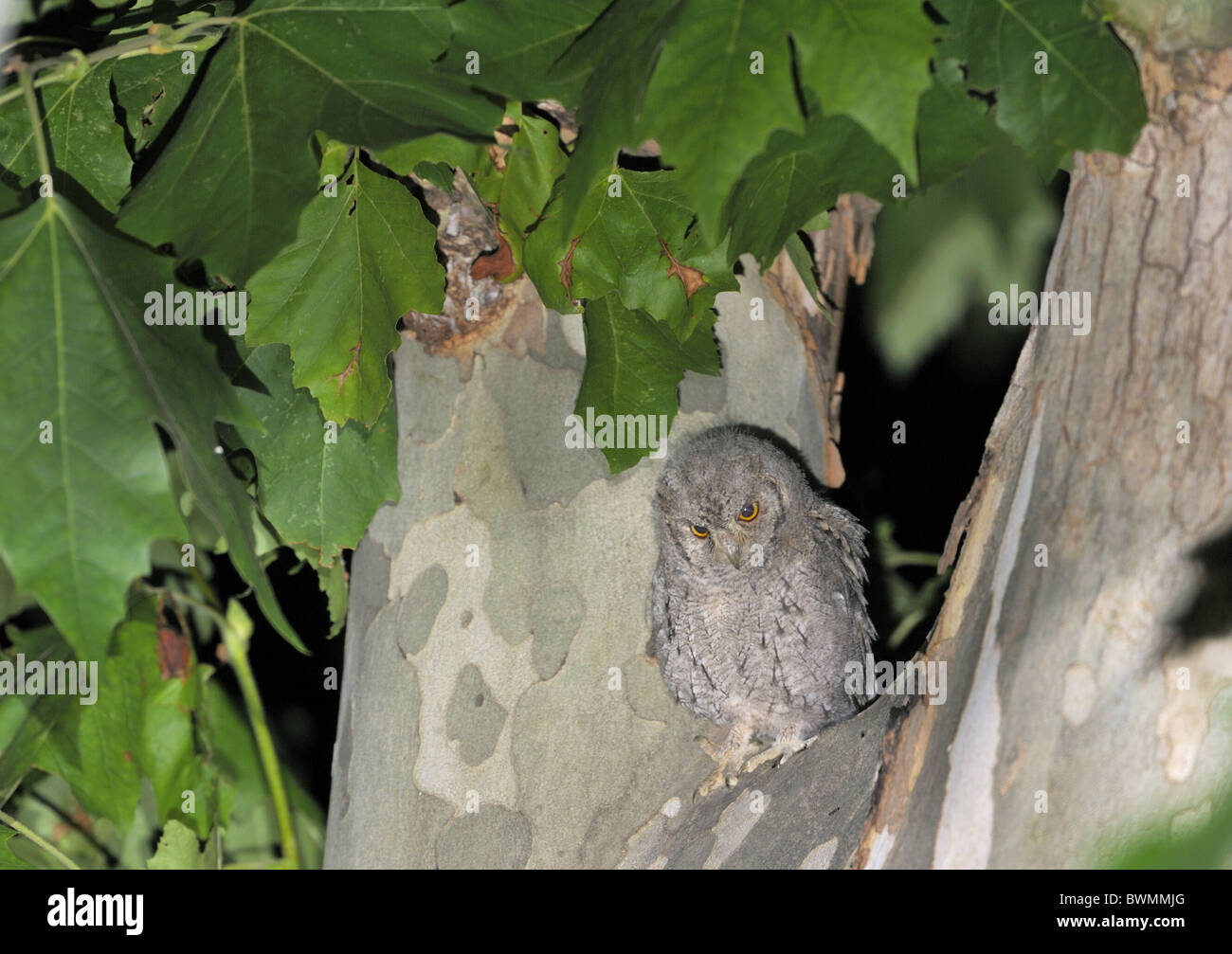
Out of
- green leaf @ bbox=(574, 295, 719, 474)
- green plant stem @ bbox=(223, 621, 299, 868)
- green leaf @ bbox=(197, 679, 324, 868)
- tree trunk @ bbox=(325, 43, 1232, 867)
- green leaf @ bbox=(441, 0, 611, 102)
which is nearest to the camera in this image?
tree trunk @ bbox=(325, 43, 1232, 867)

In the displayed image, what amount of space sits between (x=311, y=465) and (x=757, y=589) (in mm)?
1342

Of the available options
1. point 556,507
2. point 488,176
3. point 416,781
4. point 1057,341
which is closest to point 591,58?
point 488,176

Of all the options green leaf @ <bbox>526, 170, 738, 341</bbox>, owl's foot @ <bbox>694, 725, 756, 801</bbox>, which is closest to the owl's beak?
owl's foot @ <bbox>694, 725, 756, 801</bbox>

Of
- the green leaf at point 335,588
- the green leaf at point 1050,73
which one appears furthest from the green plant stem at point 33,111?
the green leaf at point 1050,73

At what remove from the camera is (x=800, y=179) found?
1.72m

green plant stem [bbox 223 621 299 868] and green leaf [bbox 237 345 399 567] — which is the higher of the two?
green leaf [bbox 237 345 399 567]

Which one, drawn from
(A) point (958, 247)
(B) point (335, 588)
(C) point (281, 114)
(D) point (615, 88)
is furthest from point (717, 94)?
(A) point (958, 247)

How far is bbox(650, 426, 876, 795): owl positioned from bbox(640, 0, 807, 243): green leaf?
138 centimetres

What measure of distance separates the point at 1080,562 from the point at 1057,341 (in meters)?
0.38

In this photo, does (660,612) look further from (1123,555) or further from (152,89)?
(152,89)

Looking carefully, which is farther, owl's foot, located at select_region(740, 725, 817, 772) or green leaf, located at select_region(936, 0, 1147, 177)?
owl's foot, located at select_region(740, 725, 817, 772)

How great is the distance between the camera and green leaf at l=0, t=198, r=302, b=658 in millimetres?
1420

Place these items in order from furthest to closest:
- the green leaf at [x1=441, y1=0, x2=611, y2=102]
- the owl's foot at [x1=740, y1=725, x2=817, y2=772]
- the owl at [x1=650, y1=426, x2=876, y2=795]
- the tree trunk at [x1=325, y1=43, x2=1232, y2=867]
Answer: the owl at [x1=650, y1=426, x2=876, y2=795] → the owl's foot at [x1=740, y1=725, x2=817, y2=772] → the green leaf at [x1=441, y1=0, x2=611, y2=102] → the tree trunk at [x1=325, y1=43, x2=1232, y2=867]

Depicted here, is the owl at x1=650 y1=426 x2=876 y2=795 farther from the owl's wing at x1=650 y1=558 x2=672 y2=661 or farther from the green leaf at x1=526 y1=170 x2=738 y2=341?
the green leaf at x1=526 y1=170 x2=738 y2=341
